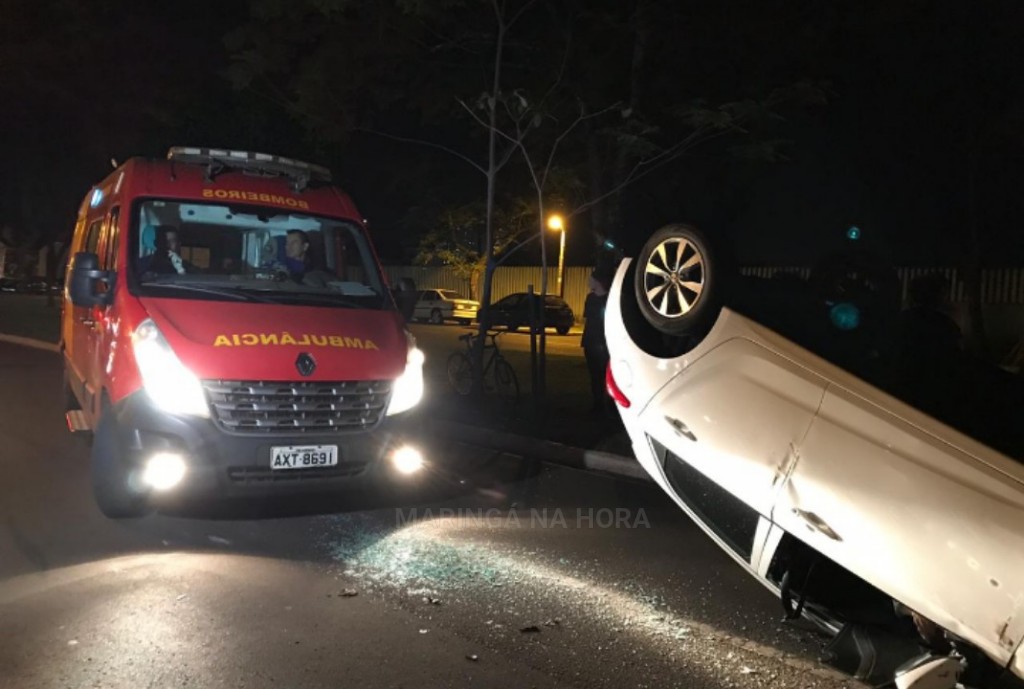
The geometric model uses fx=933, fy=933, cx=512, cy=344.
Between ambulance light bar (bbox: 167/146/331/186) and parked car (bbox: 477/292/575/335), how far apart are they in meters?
20.7

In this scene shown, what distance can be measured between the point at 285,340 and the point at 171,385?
0.73 meters

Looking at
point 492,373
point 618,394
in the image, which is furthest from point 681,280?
point 492,373

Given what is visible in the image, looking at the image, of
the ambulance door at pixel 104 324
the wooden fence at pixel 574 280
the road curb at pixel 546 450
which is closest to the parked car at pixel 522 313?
the wooden fence at pixel 574 280

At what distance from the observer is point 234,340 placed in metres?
5.80

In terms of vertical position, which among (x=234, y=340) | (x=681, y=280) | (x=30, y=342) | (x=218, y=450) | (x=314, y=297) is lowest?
(x=30, y=342)

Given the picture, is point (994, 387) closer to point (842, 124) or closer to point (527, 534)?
point (527, 534)

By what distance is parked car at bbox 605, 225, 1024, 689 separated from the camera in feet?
10.6

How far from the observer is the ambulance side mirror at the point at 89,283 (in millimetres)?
6266

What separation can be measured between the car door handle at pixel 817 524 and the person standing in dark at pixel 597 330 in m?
6.40

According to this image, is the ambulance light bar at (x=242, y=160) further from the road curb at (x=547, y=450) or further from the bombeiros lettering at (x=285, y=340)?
the road curb at (x=547, y=450)

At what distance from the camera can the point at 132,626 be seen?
450 cm

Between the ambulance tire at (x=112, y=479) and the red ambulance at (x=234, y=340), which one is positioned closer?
the red ambulance at (x=234, y=340)

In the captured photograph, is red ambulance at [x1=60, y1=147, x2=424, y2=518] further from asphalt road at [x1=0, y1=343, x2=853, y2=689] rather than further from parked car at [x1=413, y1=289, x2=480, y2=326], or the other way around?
parked car at [x1=413, y1=289, x2=480, y2=326]

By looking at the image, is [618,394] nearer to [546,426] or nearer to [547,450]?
[547,450]
